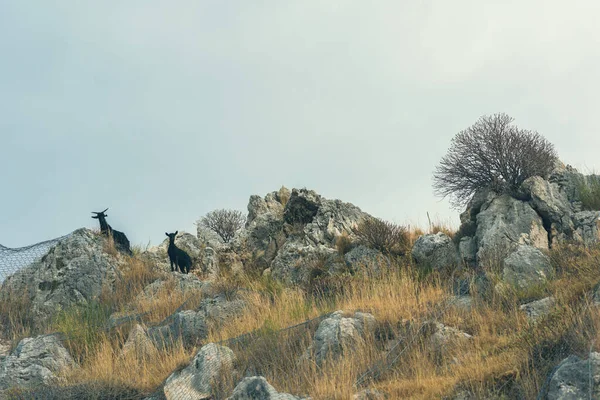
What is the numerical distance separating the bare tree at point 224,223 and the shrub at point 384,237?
11476mm

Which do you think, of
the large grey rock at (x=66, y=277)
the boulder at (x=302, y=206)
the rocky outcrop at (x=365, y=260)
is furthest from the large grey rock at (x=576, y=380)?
the large grey rock at (x=66, y=277)

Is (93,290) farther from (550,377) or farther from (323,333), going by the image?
(550,377)

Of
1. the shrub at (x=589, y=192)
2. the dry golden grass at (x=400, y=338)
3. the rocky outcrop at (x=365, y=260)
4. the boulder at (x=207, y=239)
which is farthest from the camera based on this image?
the boulder at (x=207, y=239)

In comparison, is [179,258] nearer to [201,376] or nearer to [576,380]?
[201,376]

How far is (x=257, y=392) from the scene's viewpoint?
9133mm

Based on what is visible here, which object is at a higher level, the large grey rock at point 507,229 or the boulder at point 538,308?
the large grey rock at point 507,229

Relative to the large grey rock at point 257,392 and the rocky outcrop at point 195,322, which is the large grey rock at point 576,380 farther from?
the rocky outcrop at point 195,322

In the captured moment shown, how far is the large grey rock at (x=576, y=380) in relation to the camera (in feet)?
27.0

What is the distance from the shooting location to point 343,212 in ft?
62.2

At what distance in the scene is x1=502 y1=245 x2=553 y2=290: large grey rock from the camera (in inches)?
500

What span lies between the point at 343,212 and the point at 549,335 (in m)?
9.43

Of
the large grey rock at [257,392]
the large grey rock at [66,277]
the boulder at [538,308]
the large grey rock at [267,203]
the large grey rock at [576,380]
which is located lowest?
the large grey rock at [576,380]

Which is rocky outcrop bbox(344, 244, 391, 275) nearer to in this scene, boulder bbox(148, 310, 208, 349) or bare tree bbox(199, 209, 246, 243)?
boulder bbox(148, 310, 208, 349)

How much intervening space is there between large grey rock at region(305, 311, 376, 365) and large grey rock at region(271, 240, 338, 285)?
448cm
